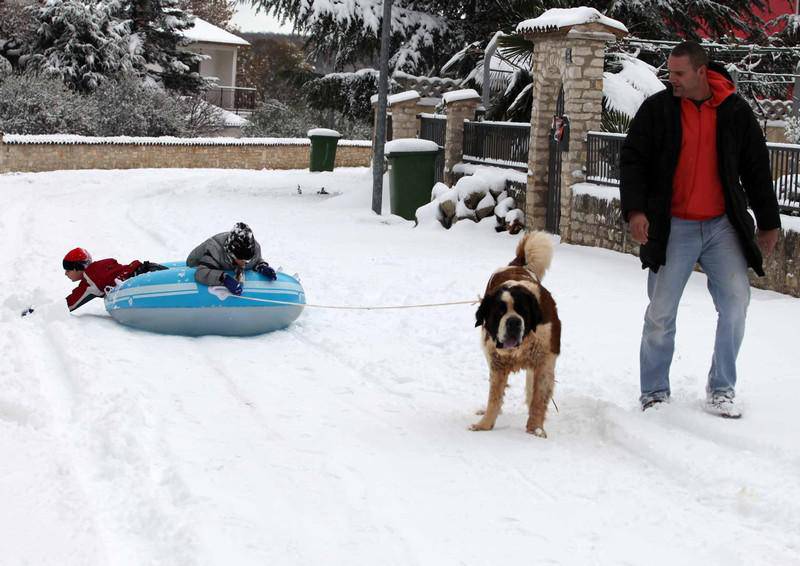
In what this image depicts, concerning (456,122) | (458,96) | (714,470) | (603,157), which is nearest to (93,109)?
(456,122)

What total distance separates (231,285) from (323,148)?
22.0 m

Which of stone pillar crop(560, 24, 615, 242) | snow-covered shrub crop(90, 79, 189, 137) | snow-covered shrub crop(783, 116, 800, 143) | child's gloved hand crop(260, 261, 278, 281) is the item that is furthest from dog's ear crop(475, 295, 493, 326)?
snow-covered shrub crop(90, 79, 189, 137)

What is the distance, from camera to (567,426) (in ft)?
20.6

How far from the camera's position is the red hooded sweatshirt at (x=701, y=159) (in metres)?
6.12

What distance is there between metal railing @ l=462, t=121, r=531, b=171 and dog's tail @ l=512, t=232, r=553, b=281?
9148 millimetres

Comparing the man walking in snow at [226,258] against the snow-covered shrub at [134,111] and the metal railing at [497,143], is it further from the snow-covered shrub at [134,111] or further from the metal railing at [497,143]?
the snow-covered shrub at [134,111]

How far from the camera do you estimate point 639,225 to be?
20.0 ft

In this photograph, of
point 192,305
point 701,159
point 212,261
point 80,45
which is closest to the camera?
point 701,159

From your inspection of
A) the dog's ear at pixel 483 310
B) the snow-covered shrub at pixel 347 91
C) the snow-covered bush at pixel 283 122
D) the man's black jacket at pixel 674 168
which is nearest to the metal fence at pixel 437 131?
the snow-covered shrub at pixel 347 91

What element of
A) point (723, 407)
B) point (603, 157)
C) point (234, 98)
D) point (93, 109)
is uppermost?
point (234, 98)

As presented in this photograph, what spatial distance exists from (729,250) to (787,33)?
2123 centimetres

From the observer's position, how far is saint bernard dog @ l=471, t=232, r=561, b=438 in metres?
5.83

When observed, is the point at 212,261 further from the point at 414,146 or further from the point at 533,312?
the point at 414,146

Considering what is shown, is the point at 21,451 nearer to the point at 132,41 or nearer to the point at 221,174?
the point at 221,174
